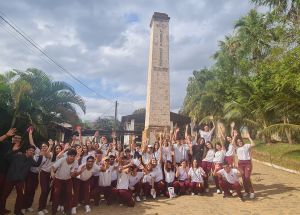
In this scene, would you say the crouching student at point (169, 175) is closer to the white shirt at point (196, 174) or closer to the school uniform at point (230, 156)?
the white shirt at point (196, 174)

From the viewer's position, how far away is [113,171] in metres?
8.87

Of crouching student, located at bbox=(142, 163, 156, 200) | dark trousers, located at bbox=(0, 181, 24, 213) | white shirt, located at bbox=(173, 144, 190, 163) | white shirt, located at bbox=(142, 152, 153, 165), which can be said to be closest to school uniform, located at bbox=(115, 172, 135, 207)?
crouching student, located at bbox=(142, 163, 156, 200)

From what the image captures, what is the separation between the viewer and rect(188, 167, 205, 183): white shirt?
31.1 feet

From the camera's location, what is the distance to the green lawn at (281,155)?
43.9ft

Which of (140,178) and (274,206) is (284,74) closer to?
(274,206)

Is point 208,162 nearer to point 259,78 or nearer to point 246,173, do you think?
point 246,173

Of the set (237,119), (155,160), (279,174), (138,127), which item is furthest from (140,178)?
(138,127)

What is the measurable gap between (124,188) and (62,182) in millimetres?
1894

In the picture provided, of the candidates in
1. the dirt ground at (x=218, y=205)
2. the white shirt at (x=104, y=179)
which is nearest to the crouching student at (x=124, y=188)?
the dirt ground at (x=218, y=205)

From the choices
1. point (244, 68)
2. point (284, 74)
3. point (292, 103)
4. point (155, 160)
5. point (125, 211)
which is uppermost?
point (244, 68)

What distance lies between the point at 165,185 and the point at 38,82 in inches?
344

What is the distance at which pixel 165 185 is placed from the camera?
30.9 feet

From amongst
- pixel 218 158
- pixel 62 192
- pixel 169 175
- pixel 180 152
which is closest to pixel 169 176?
pixel 169 175

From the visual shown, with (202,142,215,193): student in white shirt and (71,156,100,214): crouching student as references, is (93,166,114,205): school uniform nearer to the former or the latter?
(71,156,100,214): crouching student
